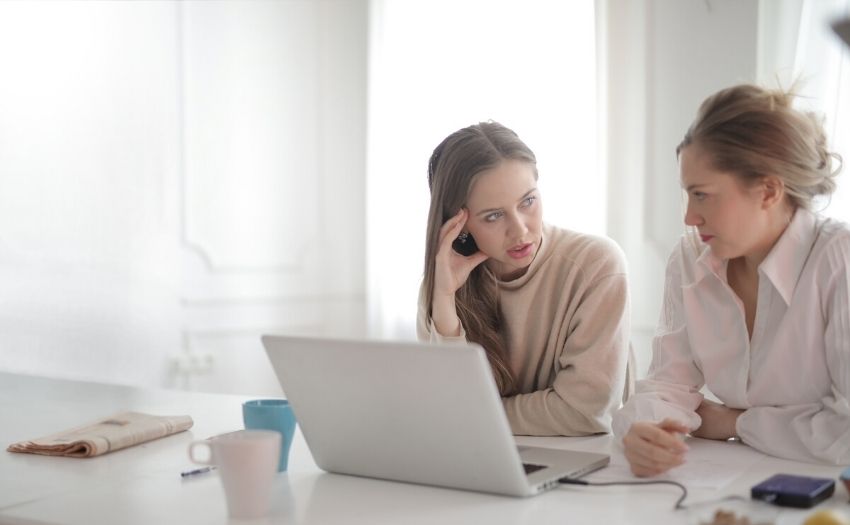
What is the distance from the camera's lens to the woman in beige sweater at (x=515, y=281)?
1.88 metres

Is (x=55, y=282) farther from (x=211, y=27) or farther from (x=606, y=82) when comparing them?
(x=606, y=82)

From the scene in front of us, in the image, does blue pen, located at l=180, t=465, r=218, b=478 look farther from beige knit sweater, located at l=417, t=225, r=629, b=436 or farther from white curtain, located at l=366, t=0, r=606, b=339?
white curtain, located at l=366, t=0, r=606, b=339

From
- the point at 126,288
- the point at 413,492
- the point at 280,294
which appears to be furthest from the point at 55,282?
the point at 413,492

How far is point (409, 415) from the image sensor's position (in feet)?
4.13

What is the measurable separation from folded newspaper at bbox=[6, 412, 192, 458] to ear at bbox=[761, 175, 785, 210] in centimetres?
103

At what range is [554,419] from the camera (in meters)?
1.74

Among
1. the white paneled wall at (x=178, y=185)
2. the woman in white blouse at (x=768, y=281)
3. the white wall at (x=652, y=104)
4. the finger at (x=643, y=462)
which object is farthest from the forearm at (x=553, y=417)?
the white paneled wall at (x=178, y=185)

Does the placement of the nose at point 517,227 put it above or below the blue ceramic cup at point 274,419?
above

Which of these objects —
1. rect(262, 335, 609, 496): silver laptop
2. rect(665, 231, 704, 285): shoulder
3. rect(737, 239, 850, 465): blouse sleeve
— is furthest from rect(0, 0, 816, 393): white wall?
rect(262, 335, 609, 496): silver laptop

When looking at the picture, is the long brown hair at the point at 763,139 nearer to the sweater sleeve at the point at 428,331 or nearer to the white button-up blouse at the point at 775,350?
the white button-up blouse at the point at 775,350

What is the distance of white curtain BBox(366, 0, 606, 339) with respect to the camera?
3330 millimetres

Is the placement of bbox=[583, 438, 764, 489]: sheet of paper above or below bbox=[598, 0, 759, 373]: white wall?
below

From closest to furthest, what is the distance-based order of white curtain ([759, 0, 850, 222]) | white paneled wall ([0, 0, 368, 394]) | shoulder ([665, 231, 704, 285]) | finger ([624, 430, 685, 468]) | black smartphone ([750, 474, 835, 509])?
black smartphone ([750, 474, 835, 509]) < finger ([624, 430, 685, 468]) < shoulder ([665, 231, 704, 285]) < white curtain ([759, 0, 850, 222]) < white paneled wall ([0, 0, 368, 394])

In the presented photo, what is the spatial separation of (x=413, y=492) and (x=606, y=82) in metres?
2.28
